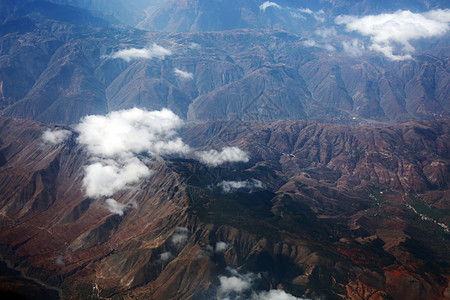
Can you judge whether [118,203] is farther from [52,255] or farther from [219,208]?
[219,208]

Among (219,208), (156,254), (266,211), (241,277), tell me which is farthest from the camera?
(266,211)

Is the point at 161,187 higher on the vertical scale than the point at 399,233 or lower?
higher

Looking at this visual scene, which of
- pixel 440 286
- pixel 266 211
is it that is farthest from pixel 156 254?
pixel 440 286

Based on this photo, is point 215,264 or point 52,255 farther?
point 52,255

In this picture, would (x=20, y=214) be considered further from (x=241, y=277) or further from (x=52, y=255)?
(x=241, y=277)

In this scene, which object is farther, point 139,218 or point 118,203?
point 118,203

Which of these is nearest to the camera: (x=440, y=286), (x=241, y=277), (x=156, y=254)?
(x=440, y=286)

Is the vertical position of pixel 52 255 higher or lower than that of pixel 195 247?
lower

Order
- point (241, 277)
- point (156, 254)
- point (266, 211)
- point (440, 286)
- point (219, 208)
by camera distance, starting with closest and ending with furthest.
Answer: point (440, 286) → point (241, 277) → point (156, 254) → point (219, 208) → point (266, 211)

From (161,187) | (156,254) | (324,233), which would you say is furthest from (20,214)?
(324,233)
